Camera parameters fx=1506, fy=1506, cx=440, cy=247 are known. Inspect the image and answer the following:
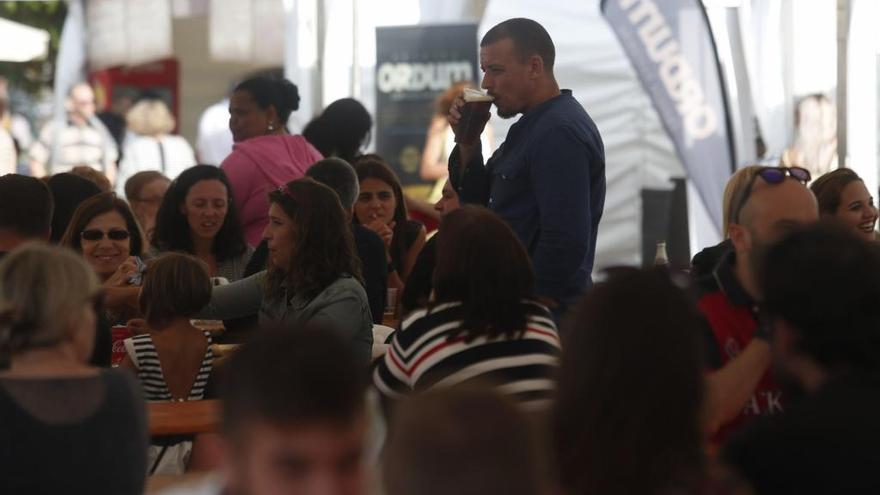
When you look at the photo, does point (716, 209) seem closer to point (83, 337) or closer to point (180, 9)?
point (180, 9)

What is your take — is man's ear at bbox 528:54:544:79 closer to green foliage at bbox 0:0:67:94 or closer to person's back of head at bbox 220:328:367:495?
person's back of head at bbox 220:328:367:495

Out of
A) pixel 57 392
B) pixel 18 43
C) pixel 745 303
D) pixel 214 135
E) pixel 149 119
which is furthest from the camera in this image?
pixel 18 43

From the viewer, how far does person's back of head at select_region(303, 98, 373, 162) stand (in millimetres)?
7137

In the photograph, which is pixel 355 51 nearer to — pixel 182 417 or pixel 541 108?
pixel 541 108

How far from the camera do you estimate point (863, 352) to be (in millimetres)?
2377

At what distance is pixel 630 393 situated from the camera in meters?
2.18

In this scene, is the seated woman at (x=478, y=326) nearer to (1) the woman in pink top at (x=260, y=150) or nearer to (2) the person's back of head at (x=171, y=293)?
(2) the person's back of head at (x=171, y=293)

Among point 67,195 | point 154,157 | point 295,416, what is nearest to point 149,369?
point 67,195

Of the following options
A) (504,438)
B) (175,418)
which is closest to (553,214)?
(175,418)

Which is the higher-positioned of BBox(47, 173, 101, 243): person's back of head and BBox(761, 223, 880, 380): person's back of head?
BBox(761, 223, 880, 380): person's back of head

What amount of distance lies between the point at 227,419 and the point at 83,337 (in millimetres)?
1026

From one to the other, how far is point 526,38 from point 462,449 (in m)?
3.41

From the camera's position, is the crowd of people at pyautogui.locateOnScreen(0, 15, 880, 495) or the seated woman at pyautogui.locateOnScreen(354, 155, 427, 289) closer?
the crowd of people at pyautogui.locateOnScreen(0, 15, 880, 495)

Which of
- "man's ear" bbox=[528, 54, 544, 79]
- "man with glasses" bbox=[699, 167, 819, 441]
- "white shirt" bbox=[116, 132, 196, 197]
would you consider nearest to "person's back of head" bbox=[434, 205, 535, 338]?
"man with glasses" bbox=[699, 167, 819, 441]
